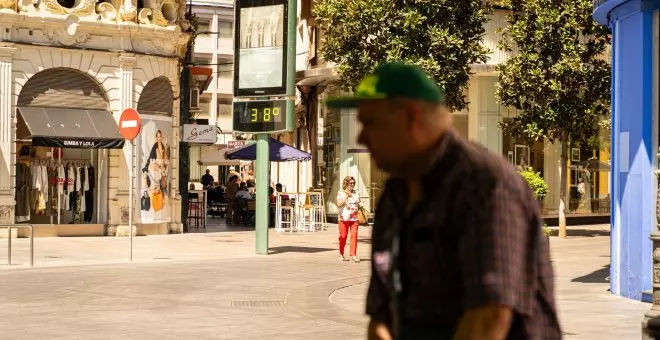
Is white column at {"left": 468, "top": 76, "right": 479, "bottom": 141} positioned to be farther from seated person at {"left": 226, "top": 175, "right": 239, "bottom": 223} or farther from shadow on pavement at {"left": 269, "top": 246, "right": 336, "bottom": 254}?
shadow on pavement at {"left": 269, "top": 246, "right": 336, "bottom": 254}

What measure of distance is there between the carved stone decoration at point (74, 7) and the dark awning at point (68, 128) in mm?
2398

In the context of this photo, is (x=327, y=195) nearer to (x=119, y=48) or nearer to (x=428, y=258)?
(x=119, y=48)

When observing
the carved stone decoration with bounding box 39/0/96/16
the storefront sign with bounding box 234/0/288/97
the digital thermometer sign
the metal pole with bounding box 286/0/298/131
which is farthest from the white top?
the carved stone decoration with bounding box 39/0/96/16

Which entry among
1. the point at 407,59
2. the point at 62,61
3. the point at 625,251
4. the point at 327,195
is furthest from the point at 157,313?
the point at 327,195

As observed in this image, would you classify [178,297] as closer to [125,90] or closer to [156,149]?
[125,90]

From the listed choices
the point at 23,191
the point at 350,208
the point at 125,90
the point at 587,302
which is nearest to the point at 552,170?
the point at 125,90

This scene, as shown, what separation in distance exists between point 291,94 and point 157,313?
10.5m

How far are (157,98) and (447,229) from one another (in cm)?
2849

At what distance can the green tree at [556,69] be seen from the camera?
30.0m

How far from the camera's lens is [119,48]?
30.5 meters

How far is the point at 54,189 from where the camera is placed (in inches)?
1180

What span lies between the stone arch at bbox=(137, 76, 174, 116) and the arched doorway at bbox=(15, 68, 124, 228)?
1140 mm

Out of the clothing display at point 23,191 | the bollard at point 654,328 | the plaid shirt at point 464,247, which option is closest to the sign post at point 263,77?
the clothing display at point 23,191

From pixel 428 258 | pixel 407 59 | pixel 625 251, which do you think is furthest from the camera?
pixel 407 59
